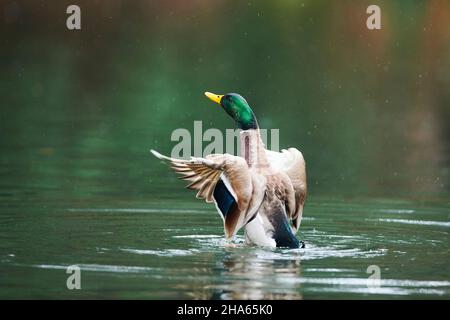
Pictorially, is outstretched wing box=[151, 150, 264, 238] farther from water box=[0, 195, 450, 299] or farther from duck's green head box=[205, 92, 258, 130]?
duck's green head box=[205, 92, 258, 130]

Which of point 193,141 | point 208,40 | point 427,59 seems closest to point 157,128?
point 193,141

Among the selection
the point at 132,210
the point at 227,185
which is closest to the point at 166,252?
the point at 227,185

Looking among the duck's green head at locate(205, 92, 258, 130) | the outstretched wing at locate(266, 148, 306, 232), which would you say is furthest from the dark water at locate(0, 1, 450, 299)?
the duck's green head at locate(205, 92, 258, 130)

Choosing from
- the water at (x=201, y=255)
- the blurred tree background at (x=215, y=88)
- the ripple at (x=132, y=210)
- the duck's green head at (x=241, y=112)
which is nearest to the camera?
the water at (x=201, y=255)

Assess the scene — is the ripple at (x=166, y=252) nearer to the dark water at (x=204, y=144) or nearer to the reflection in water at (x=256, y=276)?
the dark water at (x=204, y=144)

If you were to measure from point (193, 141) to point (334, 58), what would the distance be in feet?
22.3

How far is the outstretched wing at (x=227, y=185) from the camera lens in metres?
9.30

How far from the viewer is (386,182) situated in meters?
15.2

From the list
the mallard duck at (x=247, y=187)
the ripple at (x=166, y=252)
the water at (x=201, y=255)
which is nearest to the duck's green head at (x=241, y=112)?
the mallard duck at (x=247, y=187)

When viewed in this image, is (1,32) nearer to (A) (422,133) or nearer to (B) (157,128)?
(B) (157,128)

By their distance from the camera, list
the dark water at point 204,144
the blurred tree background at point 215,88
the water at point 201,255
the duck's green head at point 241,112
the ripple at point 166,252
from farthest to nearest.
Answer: the blurred tree background at point 215,88, the duck's green head at point 241,112, the ripple at point 166,252, the dark water at point 204,144, the water at point 201,255

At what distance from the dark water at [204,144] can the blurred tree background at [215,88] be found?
0.05 m

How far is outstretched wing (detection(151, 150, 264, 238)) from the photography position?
30.5 ft

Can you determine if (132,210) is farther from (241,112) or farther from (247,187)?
(247,187)
